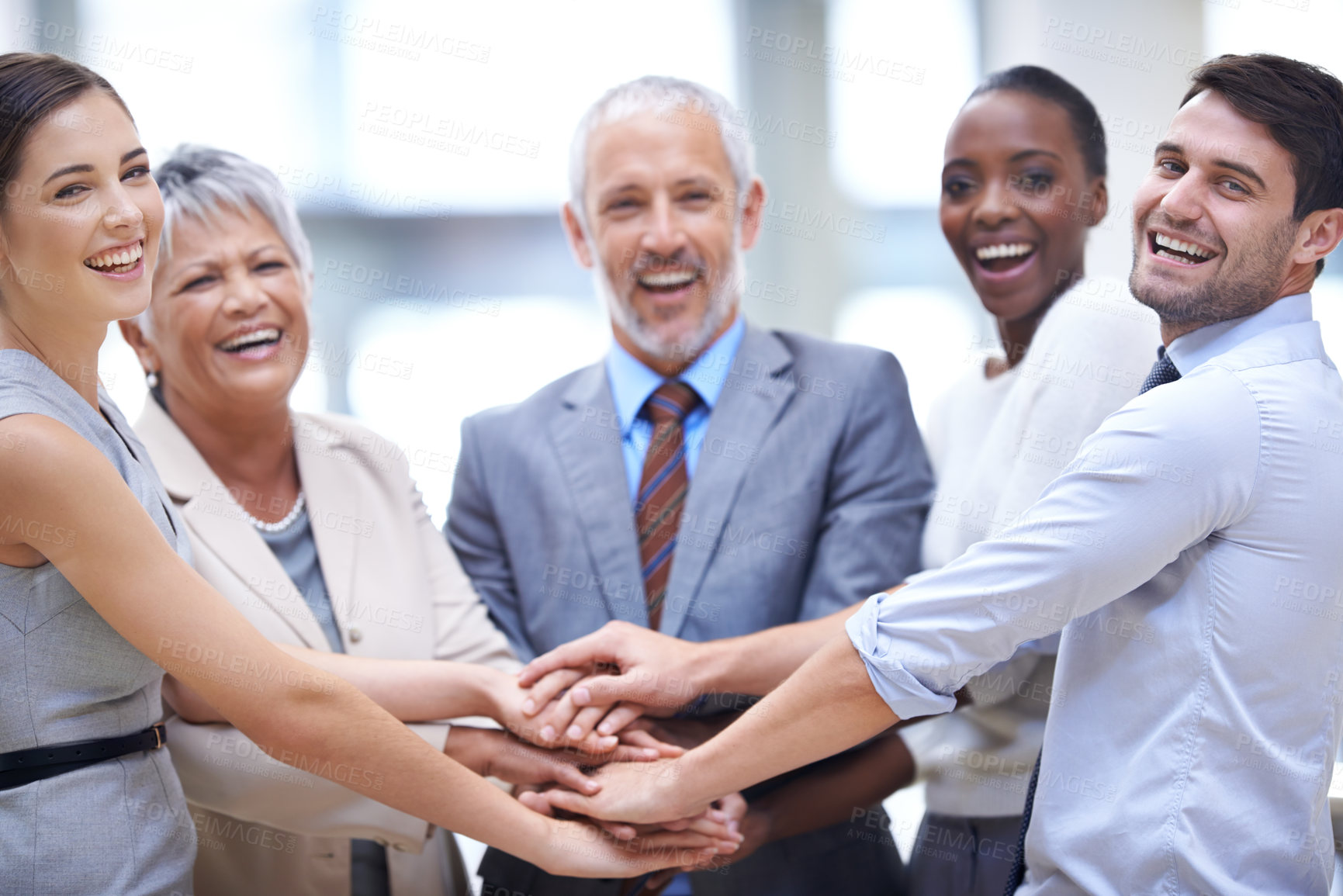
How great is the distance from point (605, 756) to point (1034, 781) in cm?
67

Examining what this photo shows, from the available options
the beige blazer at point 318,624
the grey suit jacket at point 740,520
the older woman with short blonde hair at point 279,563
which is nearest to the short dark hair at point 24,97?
the older woman with short blonde hair at point 279,563

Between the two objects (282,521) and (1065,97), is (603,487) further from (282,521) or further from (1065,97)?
(1065,97)

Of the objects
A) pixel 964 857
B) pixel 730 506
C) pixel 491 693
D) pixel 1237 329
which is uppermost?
pixel 1237 329

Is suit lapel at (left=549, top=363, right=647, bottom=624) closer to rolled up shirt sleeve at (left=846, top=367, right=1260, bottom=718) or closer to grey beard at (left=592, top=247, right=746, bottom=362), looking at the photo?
grey beard at (left=592, top=247, right=746, bottom=362)

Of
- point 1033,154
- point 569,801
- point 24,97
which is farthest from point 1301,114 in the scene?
point 24,97

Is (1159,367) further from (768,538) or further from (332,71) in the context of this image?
(332,71)

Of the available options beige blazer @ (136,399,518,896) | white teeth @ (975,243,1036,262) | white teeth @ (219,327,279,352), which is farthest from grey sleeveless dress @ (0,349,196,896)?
white teeth @ (975,243,1036,262)

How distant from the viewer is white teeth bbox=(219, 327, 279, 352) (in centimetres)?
174

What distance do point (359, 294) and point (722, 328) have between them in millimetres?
1233

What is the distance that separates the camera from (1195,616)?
1.18 meters

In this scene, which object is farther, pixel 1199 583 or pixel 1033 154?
pixel 1033 154

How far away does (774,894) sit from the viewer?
1835 mm

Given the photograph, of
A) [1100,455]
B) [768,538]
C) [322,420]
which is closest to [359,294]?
[322,420]

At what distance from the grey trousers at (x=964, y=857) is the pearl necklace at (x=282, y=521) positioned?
4.05 feet
